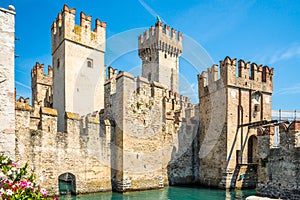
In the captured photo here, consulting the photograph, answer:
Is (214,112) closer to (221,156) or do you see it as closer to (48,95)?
(221,156)

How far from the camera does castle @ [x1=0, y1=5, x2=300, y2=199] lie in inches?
509

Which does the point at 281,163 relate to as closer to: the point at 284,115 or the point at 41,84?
the point at 284,115

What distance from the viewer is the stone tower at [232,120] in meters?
17.1

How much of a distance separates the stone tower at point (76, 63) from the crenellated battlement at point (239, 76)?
809 cm

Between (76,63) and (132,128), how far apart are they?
6243 mm

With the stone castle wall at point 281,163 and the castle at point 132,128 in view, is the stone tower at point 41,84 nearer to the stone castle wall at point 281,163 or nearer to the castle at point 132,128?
the castle at point 132,128

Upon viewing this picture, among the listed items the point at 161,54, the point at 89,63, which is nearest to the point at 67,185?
the point at 89,63

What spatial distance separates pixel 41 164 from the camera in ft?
44.0

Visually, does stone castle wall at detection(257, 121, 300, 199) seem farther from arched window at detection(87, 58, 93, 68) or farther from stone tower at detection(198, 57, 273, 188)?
arched window at detection(87, 58, 93, 68)

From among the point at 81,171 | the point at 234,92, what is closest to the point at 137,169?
the point at 81,171

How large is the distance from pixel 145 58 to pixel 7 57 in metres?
26.0

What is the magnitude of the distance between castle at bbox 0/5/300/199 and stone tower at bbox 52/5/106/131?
0.07m

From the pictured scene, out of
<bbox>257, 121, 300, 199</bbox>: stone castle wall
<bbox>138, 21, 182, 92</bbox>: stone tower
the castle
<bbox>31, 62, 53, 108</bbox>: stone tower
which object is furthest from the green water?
<bbox>138, 21, 182, 92</bbox>: stone tower

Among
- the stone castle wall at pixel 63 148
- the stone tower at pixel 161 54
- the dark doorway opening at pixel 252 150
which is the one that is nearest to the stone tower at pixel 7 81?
the stone castle wall at pixel 63 148
